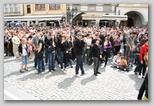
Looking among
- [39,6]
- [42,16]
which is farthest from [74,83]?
[39,6]

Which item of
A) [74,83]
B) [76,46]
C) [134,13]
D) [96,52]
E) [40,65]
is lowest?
[74,83]

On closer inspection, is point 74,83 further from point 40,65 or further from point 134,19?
point 134,19

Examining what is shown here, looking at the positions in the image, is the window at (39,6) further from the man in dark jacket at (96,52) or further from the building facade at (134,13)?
the building facade at (134,13)

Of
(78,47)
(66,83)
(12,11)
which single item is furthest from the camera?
(78,47)

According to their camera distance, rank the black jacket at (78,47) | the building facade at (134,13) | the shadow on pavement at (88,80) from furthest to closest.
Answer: the black jacket at (78,47), the shadow on pavement at (88,80), the building facade at (134,13)

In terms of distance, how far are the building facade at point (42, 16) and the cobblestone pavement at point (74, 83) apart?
720mm

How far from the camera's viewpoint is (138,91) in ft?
15.3

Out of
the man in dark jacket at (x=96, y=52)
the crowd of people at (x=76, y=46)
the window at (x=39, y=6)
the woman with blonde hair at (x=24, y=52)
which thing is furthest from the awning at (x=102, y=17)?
the woman with blonde hair at (x=24, y=52)

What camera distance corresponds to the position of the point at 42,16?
16.5ft

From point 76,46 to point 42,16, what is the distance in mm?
816

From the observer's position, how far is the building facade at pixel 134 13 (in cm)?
466

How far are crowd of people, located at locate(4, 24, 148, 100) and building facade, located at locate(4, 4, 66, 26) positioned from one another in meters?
0.14

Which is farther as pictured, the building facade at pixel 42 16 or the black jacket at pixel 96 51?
the black jacket at pixel 96 51
